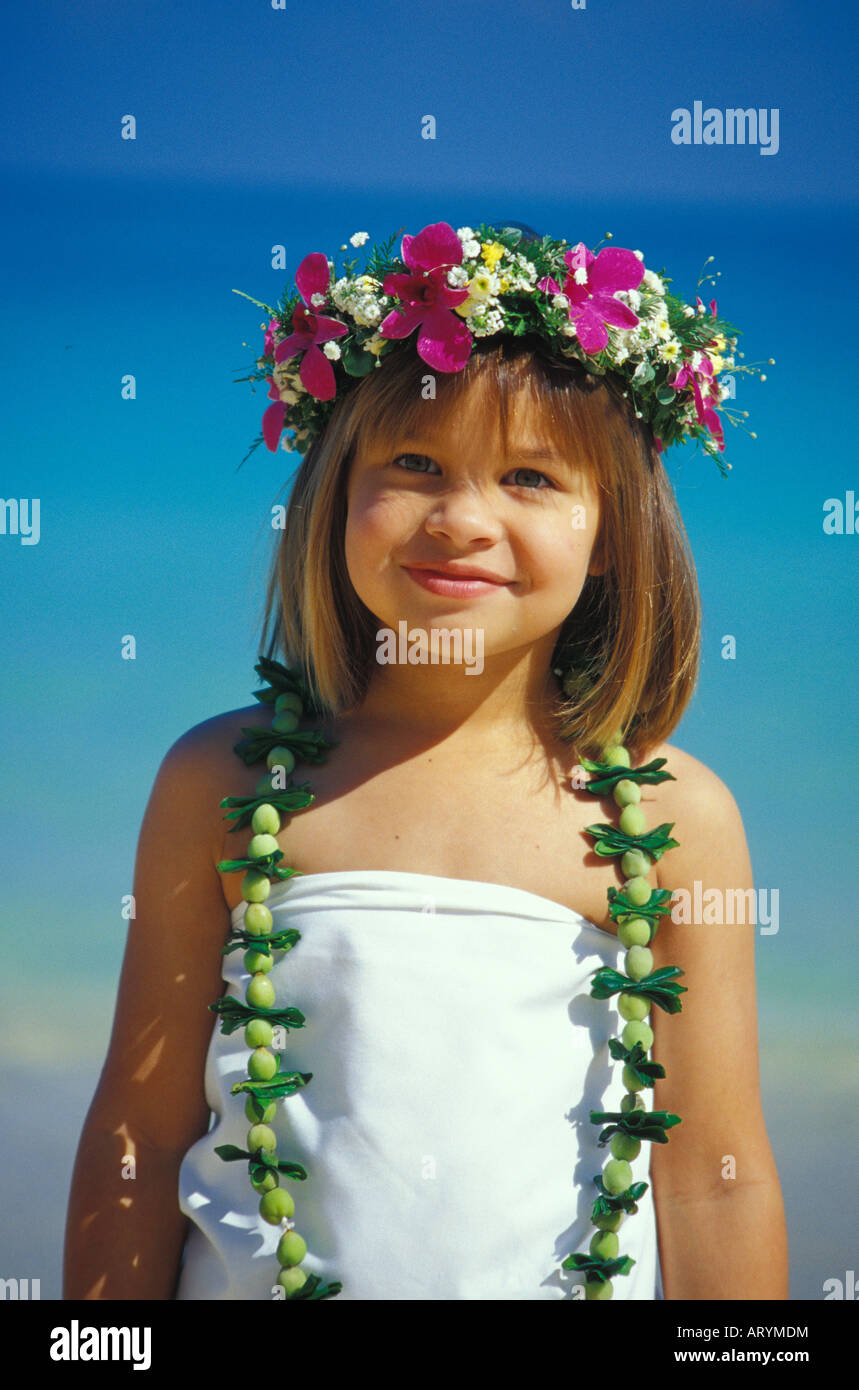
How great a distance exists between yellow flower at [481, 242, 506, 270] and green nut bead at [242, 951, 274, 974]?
0.98m

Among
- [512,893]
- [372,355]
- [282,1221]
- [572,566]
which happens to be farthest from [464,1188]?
[372,355]

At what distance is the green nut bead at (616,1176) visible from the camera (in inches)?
72.6

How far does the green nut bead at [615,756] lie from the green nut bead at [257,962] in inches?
22.3

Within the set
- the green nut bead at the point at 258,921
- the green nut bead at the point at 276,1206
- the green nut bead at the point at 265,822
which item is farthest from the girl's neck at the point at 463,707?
the green nut bead at the point at 276,1206

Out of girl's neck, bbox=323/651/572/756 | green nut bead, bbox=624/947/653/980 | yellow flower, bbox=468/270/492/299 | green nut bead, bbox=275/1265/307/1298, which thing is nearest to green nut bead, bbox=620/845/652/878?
green nut bead, bbox=624/947/653/980

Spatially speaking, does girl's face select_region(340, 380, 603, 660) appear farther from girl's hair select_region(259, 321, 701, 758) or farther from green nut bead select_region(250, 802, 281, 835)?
green nut bead select_region(250, 802, 281, 835)

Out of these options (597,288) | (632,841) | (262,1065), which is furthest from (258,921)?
(597,288)

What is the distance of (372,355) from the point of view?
193 centimetres

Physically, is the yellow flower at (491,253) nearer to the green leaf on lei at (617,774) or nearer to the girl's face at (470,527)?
the girl's face at (470,527)

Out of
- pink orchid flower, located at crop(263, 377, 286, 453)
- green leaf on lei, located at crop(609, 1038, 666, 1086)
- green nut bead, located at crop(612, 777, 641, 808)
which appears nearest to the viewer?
green leaf on lei, located at crop(609, 1038, 666, 1086)

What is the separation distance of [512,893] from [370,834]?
0.22 m

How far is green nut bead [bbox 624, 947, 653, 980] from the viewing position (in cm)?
190

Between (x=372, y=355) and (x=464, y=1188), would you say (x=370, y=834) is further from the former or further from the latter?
(x=372, y=355)

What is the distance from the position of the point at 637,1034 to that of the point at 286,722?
674 millimetres
